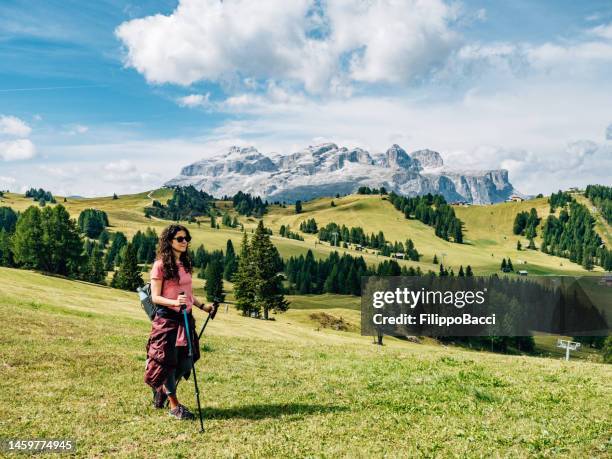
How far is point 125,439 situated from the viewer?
1100cm

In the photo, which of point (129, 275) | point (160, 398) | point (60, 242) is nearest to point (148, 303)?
point (160, 398)

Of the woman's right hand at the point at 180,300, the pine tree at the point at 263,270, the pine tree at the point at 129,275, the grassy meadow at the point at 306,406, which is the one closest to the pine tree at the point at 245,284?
the pine tree at the point at 263,270

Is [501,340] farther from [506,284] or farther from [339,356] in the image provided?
[339,356]

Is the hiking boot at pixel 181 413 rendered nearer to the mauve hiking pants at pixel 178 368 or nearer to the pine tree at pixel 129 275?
the mauve hiking pants at pixel 178 368

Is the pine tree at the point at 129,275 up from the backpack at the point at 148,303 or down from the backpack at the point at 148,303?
down

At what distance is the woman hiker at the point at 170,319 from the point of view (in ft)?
41.1

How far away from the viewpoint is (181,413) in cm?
1252

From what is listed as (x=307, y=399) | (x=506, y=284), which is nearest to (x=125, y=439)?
(x=307, y=399)

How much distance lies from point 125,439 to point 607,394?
1450 cm

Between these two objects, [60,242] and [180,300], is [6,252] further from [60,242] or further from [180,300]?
[180,300]

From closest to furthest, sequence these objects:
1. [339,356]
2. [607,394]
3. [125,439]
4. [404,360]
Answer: [125,439] → [607,394] → [404,360] → [339,356]

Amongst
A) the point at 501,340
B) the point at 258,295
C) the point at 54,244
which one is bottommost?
the point at 501,340

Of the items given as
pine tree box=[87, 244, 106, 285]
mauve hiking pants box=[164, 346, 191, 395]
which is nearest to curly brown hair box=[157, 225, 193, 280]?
mauve hiking pants box=[164, 346, 191, 395]

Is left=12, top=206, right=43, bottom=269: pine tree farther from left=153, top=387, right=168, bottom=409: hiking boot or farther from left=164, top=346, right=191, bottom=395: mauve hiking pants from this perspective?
left=164, top=346, right=191, bottom=395: mauve hiking pants
